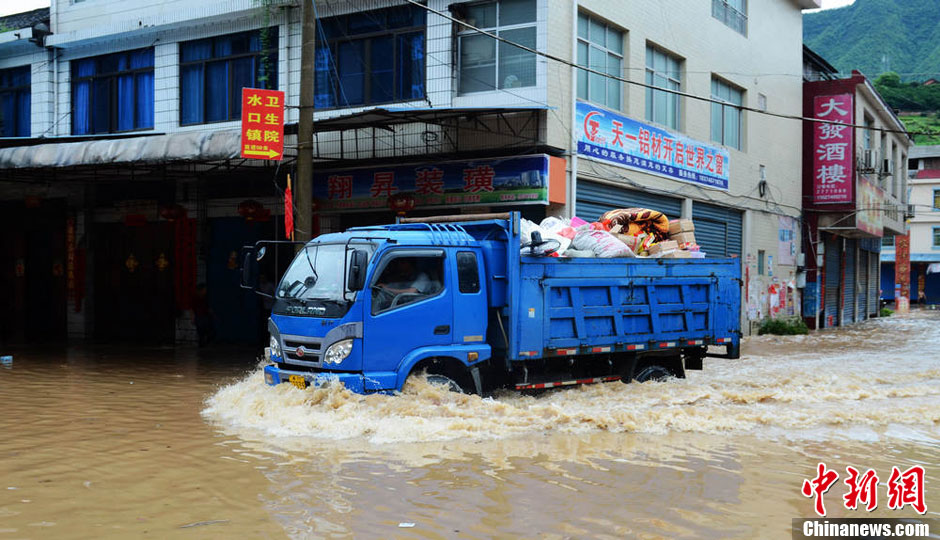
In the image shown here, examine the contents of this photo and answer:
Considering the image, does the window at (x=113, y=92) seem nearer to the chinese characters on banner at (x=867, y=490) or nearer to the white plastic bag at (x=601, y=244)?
the white plastic bag at (x=601, y=244)

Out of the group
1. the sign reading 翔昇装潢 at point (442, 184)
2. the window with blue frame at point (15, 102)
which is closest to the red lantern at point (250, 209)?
the sign reading 翔昇装潢 at point (442, 184)

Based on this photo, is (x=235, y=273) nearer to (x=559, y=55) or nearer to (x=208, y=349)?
(x=208, y=349)

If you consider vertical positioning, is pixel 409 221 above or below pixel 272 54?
below

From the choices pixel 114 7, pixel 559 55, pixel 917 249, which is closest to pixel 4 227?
pixel 114 7

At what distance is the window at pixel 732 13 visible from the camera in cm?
2292

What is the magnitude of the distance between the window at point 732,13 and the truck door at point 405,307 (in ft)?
53.0

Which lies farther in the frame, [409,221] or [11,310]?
[11,310]

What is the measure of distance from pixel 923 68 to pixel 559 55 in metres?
97.4

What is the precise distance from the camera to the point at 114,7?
2084 cm

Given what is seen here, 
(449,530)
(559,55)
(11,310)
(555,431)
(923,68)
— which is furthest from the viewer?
(923,68)

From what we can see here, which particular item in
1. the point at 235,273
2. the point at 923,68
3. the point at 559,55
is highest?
the point at 923,68

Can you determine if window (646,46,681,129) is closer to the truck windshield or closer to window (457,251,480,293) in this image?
window (457,251,480,293)

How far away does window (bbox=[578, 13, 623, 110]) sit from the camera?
17.1 m

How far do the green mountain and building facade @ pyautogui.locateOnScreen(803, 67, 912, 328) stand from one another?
6826cm
